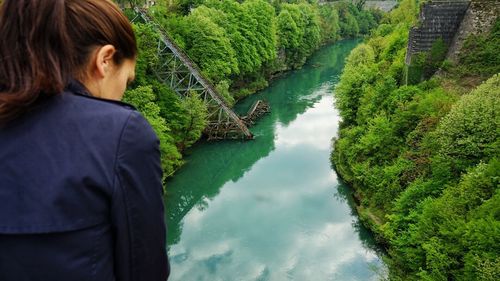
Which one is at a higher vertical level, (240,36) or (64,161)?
(64,161)

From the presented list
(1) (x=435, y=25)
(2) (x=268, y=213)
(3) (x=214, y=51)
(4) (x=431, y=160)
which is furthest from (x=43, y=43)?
(3) (x=214, y=51)

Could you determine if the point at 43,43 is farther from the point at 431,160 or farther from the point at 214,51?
the point at 214,51

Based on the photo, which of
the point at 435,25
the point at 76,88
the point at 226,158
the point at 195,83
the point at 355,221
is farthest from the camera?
the point at 195,83

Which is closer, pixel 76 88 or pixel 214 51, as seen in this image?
pixel 76 88

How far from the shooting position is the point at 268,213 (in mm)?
17203

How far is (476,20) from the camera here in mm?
18078

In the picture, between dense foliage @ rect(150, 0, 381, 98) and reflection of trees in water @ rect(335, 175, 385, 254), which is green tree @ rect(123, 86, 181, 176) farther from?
dense foliage @ rect(150, 0, 381, 98)

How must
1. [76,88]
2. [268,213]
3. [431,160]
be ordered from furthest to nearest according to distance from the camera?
[268,213] → [431,160] → [76,88]

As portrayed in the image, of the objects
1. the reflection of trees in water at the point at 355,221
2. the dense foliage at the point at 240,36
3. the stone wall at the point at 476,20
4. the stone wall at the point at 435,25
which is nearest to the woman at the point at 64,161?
the reflection of trees in water at the point at 355,221

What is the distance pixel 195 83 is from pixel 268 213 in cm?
1054

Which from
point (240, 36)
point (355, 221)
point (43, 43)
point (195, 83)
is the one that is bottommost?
point (355, 221)

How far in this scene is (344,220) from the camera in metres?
16.6

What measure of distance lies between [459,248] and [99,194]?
9861mm

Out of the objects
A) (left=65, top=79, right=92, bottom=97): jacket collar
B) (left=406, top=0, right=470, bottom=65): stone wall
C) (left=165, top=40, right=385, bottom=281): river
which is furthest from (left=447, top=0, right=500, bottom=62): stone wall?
(left=65, top=79, right=92, bottom=97): jacket collar
